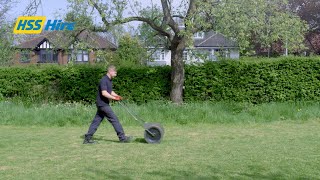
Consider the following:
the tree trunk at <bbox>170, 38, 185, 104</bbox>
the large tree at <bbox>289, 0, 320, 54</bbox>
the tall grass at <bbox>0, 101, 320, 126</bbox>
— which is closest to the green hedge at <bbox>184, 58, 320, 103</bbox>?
the tree trunk at <bbox>170, 38, 185, 104</bbox>

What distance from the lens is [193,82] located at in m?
18.3

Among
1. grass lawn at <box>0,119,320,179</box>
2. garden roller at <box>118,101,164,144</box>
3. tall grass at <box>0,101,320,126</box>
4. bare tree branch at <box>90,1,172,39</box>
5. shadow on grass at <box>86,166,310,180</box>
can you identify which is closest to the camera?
shadow on grass at <box>86,166,310,180</box>

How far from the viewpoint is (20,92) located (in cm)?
1927

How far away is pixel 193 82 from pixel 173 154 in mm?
9421

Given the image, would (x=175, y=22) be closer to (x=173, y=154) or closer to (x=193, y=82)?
(x=193, y=82)

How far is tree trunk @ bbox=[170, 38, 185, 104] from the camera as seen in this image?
17859 millimetres

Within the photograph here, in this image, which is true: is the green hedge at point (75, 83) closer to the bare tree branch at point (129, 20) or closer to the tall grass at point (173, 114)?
the bare tree branch at point (129, 20)

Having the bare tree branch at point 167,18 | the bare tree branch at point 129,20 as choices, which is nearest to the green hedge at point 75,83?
the bare tree branch at point 129,20

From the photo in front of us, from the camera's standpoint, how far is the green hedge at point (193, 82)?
17.9 meters

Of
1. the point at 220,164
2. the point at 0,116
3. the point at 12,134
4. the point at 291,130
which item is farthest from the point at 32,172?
the point at 0,116

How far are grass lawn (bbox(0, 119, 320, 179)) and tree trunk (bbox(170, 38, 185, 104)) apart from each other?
4.72 metres

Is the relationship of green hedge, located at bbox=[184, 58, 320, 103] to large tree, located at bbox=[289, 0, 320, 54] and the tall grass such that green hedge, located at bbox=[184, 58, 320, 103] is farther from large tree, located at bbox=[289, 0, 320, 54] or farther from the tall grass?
large tree, located at bbox=[289, 0, 320, 54]

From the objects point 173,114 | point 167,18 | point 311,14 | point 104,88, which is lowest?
point 173,114

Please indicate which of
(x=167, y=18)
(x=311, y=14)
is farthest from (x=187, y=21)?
(x=311, y=14)
